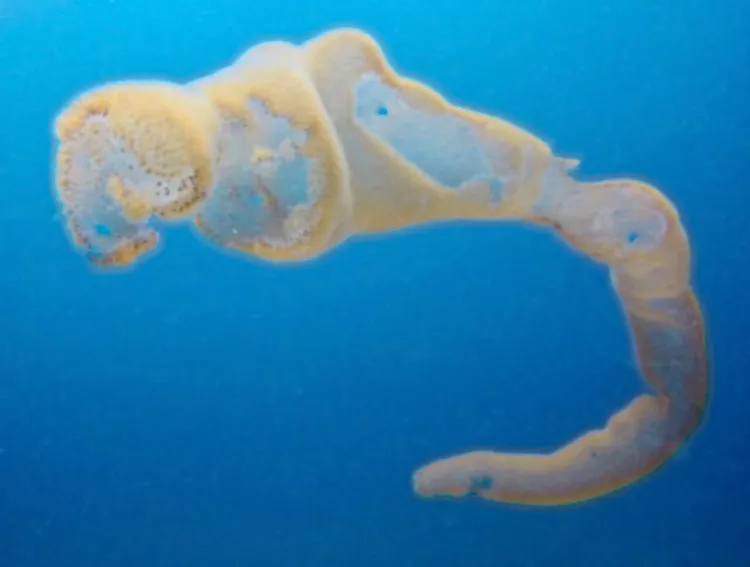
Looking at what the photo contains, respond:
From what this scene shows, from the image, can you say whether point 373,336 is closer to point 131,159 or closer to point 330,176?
point 330,176

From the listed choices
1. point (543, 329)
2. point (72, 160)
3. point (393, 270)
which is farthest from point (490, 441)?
point (72, 160)

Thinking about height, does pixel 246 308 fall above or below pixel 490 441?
above

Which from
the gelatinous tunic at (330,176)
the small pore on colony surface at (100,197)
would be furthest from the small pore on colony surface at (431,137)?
the small pore on colony surface at (100,197)

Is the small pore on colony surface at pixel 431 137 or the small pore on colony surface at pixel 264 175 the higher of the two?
the small pore on colony surface at pixel 431 137

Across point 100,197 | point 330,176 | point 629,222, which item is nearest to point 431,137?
point 330,176

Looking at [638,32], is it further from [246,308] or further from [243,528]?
[243,528]

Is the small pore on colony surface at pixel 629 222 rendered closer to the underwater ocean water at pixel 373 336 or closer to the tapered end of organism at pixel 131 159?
the underwater ocean water at pixel 373 336
